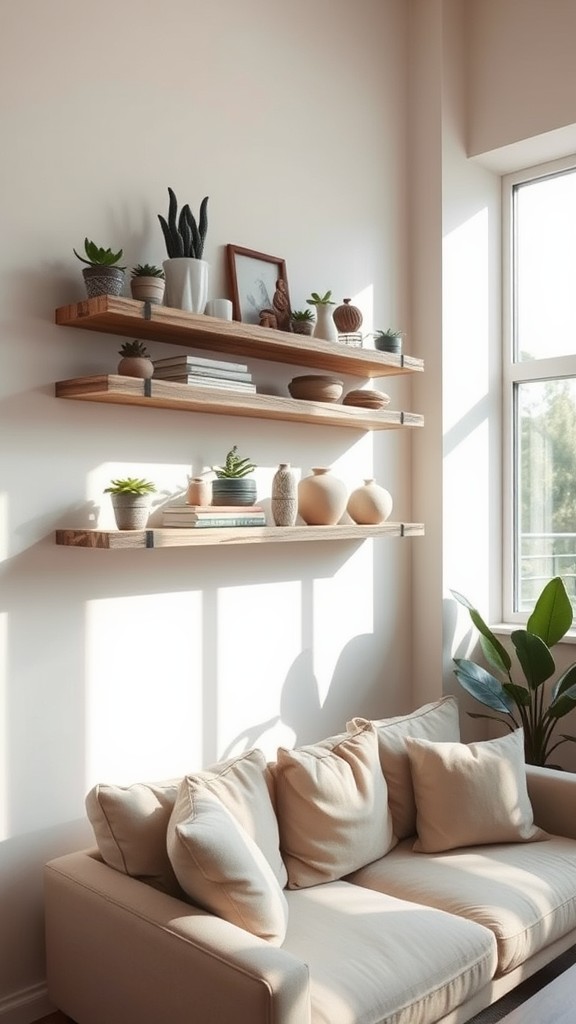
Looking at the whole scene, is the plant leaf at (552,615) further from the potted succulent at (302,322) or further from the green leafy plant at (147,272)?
the green leafy plant at (147,272)

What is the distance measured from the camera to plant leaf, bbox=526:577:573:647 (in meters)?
3.43

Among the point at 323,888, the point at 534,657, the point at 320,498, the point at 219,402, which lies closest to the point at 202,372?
the point at 219,402

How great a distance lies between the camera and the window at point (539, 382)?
147 inches

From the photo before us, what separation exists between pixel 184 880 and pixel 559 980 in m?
0.85

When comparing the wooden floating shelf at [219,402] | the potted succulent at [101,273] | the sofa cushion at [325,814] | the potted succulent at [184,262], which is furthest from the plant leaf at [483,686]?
the potted succulent at [101,273]

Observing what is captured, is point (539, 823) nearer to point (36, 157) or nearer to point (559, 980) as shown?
point (559, 980)

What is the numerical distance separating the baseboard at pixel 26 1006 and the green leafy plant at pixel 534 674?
1.74 metres

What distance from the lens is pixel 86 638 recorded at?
8.46 feet

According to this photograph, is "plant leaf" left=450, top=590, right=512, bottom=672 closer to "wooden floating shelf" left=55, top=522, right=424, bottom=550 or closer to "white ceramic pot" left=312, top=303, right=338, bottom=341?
"wooden floating shelf" left=55, top=522, right=424, bottom=550

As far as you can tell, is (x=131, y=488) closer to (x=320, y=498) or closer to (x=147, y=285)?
(x=147, y=285)

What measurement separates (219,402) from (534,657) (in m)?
1.53

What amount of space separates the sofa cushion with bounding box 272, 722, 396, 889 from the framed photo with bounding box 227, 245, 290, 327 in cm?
138

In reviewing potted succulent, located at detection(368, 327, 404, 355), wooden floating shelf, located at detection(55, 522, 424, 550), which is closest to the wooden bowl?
potted succulent, located at detection(368, 327, 404, 355)

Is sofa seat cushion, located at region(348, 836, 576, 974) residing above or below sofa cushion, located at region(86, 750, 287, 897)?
below
